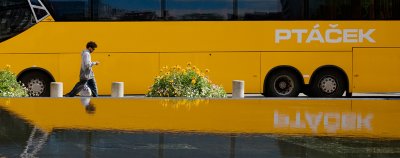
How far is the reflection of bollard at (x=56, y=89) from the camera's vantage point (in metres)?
21.8

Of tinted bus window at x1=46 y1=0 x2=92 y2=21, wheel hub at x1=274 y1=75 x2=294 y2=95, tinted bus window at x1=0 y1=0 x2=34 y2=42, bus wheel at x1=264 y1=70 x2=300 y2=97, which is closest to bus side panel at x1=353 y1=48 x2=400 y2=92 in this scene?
bus wheel at x1=264 y1=70 x2=300 y2=97

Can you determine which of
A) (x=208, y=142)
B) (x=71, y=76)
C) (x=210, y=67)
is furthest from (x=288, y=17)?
(x=208, y=142)

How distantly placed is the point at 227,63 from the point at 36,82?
5.80m

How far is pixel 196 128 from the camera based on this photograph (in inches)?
548

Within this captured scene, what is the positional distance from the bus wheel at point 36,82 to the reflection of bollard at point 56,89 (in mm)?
1326

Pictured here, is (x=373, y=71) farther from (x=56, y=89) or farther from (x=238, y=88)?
(x=56, y=89)

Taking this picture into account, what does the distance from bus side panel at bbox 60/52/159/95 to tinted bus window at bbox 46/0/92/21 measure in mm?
1132

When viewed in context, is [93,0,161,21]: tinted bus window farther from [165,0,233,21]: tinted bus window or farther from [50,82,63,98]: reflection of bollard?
[50,82,63,98]: reflection of bollard

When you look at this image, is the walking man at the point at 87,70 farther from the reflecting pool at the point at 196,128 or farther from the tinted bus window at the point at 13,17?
the tinted bus window at the point at 13,17

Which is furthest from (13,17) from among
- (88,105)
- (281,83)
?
(281,83)

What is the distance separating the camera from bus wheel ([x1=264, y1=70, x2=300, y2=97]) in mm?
23312

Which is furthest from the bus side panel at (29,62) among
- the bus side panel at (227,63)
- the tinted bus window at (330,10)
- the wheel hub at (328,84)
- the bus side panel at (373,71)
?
the bus side panel at (373,71)

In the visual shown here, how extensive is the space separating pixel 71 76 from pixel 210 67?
4.24m

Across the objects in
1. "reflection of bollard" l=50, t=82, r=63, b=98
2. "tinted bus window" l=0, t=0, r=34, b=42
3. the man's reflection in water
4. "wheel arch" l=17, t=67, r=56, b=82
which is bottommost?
the man's reflection in water
